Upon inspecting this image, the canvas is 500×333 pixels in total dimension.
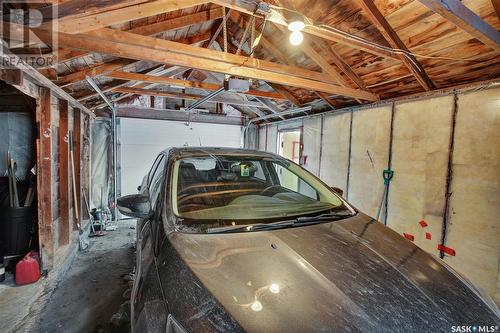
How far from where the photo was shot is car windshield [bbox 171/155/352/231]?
141 cm

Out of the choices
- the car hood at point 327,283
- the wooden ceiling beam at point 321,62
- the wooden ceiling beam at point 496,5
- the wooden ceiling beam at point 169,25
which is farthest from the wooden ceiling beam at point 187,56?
the car hood at point 327,283

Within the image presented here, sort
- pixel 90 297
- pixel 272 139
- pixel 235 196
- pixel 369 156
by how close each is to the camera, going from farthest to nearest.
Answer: pixel 272 139 → pixel 369 156 → pixel 90 297 → pixel 235 196

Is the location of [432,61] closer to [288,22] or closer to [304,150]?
[288,22]

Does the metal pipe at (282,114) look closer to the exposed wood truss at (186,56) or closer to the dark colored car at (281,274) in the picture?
the exposed wood truss at (186,56)

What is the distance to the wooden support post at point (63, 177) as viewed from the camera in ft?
10.8

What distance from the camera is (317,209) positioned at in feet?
5.37

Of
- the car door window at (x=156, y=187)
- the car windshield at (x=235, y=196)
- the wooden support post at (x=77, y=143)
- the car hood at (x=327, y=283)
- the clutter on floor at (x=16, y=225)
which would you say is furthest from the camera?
the wooden support post at (x=77, y=143)

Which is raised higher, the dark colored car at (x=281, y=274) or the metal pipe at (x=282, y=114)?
the metal pipe at (x=282, y=114)

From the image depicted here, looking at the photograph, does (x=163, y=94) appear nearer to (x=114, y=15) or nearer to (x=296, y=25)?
(x=114, y=15)

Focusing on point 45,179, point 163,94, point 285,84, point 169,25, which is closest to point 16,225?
point 45,179

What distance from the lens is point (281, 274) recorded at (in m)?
0.98

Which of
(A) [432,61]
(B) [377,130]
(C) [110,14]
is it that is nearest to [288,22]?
(C) [110,14]

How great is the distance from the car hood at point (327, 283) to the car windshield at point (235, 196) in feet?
0.56
